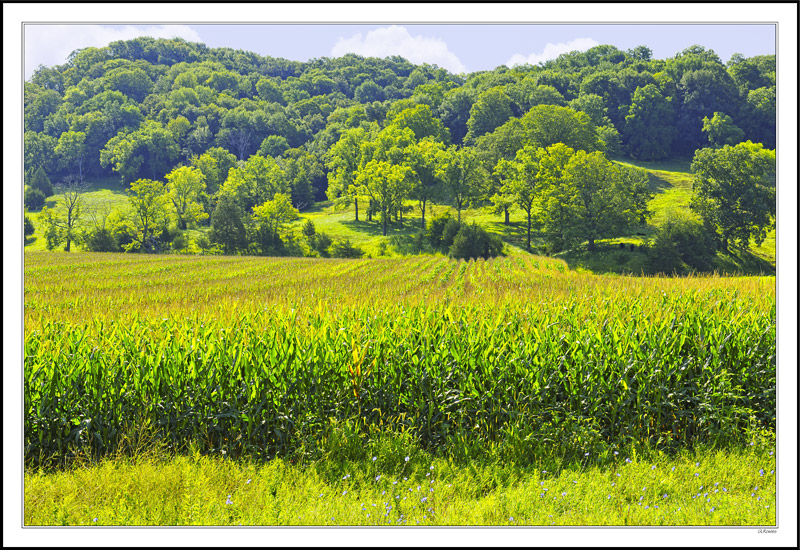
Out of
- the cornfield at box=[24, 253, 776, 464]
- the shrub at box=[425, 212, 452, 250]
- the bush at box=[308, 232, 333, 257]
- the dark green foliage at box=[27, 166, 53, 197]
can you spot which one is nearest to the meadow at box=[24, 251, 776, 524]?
the cornfield at box=[24, 253, 776, 464]

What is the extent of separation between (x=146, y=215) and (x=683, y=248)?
7108cm

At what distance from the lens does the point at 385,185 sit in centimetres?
8344

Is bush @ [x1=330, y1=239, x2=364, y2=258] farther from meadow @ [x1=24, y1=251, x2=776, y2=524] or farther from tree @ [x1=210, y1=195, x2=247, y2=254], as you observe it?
meadow @ [x1=24, y1=251, x2=776, y2=524]

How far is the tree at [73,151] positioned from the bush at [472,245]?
6595 cm

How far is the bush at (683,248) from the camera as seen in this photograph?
184 feet

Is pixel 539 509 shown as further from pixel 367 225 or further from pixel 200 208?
pixel 200 208

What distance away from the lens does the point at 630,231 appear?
6838 cm

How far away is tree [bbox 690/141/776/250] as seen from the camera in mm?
58531

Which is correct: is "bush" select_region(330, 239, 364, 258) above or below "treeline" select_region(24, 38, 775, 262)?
below

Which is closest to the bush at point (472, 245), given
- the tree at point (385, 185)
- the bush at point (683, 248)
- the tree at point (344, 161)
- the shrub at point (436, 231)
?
the shrub at point (436, 231)

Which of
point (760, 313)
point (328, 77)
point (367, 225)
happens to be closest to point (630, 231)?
point (367, 225)

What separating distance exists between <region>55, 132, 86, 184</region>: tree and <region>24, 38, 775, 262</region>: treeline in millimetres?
336

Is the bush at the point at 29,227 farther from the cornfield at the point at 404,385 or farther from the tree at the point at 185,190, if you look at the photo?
the cornfield at the point at 404,385

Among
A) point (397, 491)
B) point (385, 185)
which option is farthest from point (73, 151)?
point (397, 491)
